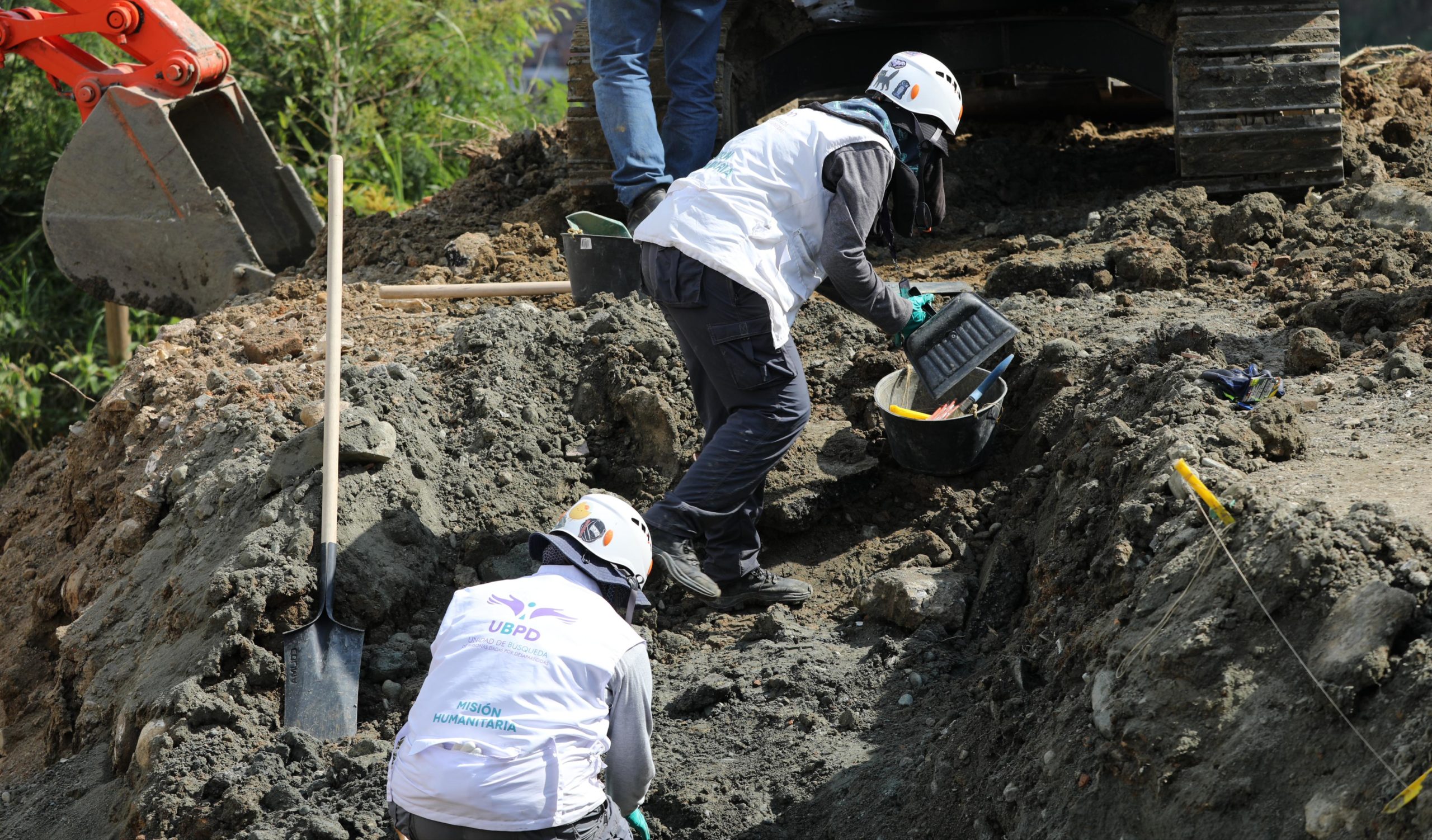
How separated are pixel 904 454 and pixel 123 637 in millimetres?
2861

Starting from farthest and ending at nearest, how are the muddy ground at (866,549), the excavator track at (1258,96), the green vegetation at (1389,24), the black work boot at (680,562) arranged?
the green vegetation at (1389,24), the excavator track at (1258,96), the black work boot at (680,562), the muddy ground at (866,549)

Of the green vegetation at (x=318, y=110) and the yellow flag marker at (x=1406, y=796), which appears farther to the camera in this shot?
the green vegetation at (x=318, y=110)

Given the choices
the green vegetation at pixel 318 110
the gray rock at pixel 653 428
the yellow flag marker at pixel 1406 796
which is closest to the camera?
the yellow flag marker at pixel 1406 796

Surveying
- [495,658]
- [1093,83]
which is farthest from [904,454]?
[1093,83]

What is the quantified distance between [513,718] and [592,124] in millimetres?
4379

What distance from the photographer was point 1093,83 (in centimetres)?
847

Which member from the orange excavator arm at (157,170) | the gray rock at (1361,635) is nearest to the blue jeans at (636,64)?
the orange excavator arm at (157,170)

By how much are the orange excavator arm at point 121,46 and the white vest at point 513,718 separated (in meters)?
4.97

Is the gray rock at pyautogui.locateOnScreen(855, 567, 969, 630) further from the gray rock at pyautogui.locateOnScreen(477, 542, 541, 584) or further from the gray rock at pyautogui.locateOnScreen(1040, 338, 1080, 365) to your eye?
the gray rock at pyautogui.locateOnScreen(477, 542, 541, 584)

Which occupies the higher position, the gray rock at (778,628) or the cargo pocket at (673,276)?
the cargo pocket at (673,276)

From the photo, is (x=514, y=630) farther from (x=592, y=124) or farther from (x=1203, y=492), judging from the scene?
(x=592, y=124)

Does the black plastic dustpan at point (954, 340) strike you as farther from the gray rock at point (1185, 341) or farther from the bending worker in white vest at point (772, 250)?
the gray rock at point (1185, 341)

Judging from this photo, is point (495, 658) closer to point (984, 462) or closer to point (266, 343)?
point (984, 462)

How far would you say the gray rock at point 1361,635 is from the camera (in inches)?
95.7
